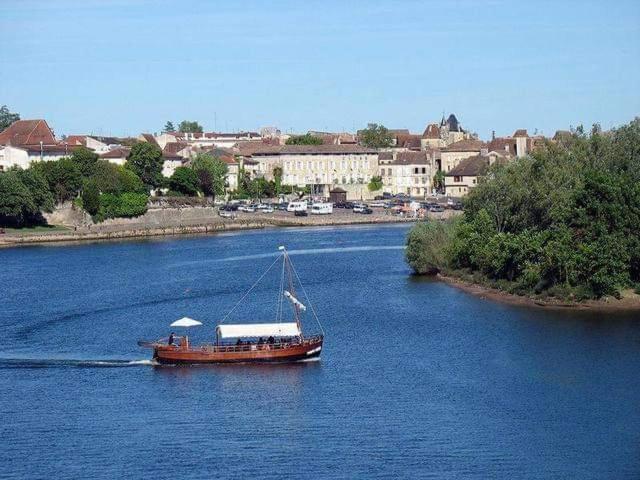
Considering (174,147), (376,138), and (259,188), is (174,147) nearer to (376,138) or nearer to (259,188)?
(259,188)

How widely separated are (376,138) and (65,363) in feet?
294

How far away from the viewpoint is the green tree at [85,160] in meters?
76.9

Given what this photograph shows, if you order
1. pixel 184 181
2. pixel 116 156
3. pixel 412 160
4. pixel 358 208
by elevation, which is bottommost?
pixel 358 208

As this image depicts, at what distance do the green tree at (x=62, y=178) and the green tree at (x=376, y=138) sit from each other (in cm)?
4821

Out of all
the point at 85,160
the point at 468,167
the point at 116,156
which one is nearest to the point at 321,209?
the point at 116,156

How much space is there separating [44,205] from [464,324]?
41.2 meters

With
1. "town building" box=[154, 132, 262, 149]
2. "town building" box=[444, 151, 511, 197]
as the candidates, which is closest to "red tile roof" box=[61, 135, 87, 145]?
"town building" box=[154, 132, 262, 149]

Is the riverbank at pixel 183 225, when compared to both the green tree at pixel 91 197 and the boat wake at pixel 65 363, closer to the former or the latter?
the green tree at pixel 91 197

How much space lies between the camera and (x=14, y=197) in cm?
6881

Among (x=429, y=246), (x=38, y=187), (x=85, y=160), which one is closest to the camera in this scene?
(x=429, y=246)

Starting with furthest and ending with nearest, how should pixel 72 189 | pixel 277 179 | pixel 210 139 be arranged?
pixel 210 139 → pixel 277 179 → pixel 72 189

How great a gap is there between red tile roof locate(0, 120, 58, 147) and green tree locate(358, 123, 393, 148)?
38.8 m

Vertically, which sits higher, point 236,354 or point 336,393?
point 236,354

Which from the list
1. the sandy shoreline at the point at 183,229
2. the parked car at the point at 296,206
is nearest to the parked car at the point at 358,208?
the sandy shoreline at the point at 183,229
